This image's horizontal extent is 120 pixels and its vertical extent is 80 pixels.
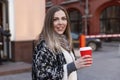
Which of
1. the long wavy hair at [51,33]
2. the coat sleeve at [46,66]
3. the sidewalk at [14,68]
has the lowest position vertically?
the sidewalk at [14,68]

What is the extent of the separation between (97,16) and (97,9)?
823mm

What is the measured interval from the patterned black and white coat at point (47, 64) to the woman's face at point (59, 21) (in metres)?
0.17

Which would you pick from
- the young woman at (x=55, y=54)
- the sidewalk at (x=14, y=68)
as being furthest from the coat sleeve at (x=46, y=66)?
the sidewalk at (x=14, y=68)

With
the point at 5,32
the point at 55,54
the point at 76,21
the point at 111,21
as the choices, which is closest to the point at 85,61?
the point at 55,54

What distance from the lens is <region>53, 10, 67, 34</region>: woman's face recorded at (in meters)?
2.50

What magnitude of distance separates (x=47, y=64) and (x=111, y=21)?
29.7m

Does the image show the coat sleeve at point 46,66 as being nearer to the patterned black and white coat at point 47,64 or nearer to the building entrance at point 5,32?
the patterned black and white coat at point 47,64

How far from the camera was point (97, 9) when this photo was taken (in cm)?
3094

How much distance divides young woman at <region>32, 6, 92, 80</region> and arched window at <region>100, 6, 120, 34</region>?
29252mm

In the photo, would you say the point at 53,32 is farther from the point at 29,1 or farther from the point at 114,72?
the point at 29,1

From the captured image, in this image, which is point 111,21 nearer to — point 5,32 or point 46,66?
point 5,32

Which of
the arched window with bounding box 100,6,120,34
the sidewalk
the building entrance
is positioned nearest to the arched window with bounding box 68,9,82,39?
the arched window with bounding box 100,6,120,34

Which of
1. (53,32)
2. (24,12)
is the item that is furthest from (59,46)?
(24,12)

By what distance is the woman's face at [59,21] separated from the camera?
2500 millimetres
